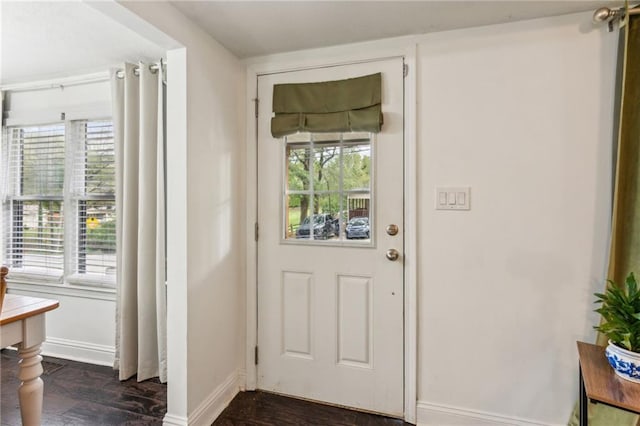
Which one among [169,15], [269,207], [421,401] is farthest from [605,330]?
[169,15]

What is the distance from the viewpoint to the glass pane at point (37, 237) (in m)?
2.59

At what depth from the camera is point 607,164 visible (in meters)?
1.55

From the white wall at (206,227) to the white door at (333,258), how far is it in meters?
0.16

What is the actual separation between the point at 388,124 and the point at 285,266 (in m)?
1.04

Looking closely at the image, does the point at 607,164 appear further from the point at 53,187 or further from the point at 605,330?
the point at 53,187

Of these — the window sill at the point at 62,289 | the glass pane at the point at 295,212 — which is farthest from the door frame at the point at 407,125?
the window sill at the point at 62,289

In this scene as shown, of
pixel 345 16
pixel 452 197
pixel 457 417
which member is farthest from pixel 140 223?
pixel 457 417

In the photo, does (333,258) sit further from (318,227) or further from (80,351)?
(80,351)

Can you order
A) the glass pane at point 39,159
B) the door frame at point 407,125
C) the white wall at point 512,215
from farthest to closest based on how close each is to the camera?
the glass pane at point 39,159
the door frame at point 407,125
the white wall at point 512,215

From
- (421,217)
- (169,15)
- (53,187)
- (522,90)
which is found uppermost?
(169,15)

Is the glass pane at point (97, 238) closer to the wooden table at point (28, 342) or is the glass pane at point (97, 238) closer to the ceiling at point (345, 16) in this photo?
the wooden table at point (28, 342)

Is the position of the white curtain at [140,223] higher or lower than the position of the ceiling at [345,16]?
lower

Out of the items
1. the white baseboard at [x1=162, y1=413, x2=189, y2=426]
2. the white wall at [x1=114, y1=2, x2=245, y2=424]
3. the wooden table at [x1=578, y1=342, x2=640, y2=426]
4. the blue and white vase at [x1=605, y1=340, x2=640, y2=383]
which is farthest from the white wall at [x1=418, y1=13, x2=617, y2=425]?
Result: the white baseboard at [x1=162, y1=413, x2=189, y2=426]

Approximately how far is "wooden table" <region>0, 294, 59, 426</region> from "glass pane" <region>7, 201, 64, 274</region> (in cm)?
133
